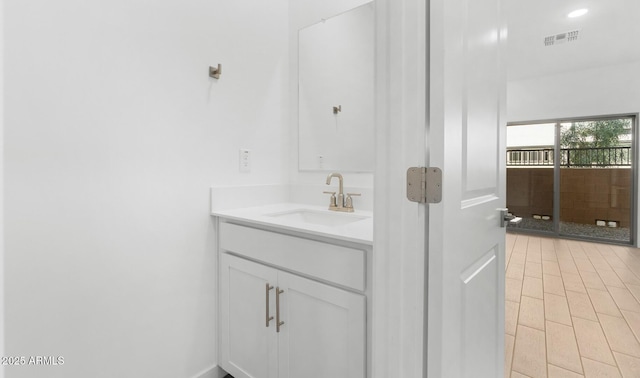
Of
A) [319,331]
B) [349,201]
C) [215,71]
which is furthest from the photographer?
[349,201]

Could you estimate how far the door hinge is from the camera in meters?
0.71

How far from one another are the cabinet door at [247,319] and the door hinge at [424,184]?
0.72 metres

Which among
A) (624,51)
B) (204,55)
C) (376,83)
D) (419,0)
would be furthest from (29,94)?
(624,51)

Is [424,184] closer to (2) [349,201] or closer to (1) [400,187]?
(1) [400,187]

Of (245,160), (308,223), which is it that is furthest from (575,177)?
(245,160)

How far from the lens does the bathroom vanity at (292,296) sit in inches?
38.7

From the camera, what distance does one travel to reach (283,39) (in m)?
1.94

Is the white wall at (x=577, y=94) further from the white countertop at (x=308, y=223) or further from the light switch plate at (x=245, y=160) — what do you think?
the light switch plate at (x=245, y=160)

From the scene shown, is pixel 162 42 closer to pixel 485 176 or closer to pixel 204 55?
pixel 204 55

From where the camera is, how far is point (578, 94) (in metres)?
4.61

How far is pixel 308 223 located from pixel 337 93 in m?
0.83

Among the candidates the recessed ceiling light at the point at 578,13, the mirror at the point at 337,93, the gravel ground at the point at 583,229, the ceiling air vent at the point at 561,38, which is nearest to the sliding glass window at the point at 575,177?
the gravel ground at the point at 583,229

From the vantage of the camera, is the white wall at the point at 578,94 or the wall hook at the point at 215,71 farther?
the white wall at the point at 578,94

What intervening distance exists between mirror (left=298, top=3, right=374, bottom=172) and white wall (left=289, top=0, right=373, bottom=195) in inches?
1.3
